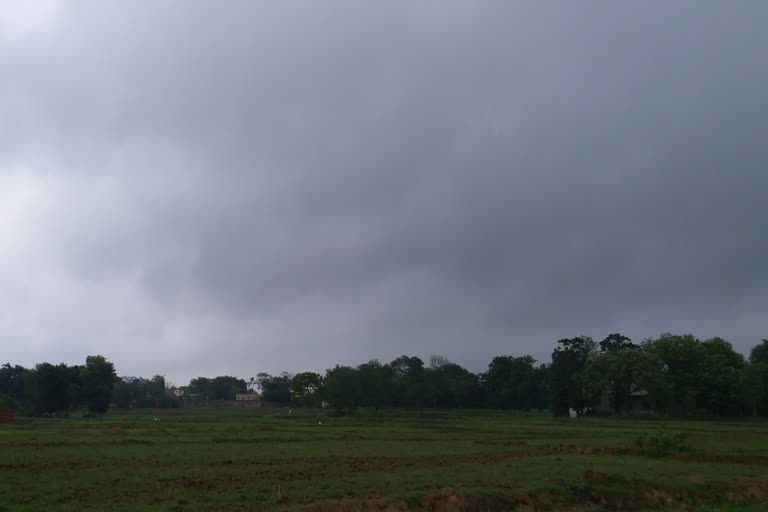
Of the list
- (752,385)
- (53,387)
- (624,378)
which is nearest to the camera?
(752,385)

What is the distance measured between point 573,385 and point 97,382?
97.6m

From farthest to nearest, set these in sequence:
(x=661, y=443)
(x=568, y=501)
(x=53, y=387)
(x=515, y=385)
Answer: (x=515, y=385) → (x=53, y=387) → (x=661, y=443) → (x=568, y=501)

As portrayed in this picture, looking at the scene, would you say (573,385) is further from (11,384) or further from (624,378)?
(11,384)

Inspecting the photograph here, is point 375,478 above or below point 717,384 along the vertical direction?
below

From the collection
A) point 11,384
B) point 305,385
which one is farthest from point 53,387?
point 11,384

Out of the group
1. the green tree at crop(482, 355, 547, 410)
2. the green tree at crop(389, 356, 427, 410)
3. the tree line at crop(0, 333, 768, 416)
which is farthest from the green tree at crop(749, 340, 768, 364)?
the green tree at crop(389, 356, 427, 410)

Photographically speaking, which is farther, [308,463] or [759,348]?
[759,348]

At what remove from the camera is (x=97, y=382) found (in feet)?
397

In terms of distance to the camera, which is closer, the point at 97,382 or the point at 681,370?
the point at 681,370

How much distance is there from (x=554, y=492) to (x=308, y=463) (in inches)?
601

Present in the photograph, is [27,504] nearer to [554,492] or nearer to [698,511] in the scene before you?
[554,492]

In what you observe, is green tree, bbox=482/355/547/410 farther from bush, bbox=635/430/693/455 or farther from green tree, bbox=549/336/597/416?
bush, bbox=635/430/693/455

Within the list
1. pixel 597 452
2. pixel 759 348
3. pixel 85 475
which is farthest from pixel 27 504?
pixel 759 348

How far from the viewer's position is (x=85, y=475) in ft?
91.8
